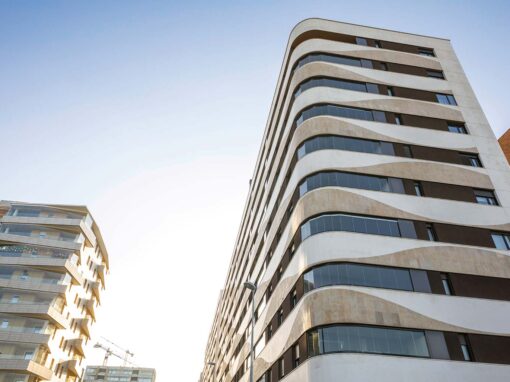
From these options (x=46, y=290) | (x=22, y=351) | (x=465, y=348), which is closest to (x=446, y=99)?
(x=465, y=348)

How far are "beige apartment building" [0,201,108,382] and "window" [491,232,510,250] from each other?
135ft

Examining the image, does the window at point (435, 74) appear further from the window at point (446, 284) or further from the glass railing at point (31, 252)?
the glass railing at point (31, 252)

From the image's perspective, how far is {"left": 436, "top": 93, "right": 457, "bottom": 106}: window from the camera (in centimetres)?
2860

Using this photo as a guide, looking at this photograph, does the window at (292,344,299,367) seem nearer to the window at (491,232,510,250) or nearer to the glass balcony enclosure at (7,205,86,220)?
the window at (491,232,510,250)

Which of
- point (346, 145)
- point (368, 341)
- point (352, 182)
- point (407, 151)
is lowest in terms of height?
point (368, 341)

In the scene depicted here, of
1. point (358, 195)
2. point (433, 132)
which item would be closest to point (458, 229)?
point (358, 195)

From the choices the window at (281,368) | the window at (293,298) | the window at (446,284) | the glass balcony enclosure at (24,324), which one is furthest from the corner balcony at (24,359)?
the window at (446,284)

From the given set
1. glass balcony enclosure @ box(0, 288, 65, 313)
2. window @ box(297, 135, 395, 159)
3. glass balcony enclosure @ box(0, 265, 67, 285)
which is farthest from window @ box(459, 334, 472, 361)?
glass balcony enclosure @ box(0, 265, 67, 285)

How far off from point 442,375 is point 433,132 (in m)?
15.9

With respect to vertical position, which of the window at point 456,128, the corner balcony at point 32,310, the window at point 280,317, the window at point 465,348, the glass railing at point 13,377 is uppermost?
the window at point 456,128

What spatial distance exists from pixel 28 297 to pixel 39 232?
8.46 metres

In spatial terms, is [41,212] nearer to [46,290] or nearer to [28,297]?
[46,290]

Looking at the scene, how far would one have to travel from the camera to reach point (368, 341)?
1705cm

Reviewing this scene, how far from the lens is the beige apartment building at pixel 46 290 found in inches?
1513
